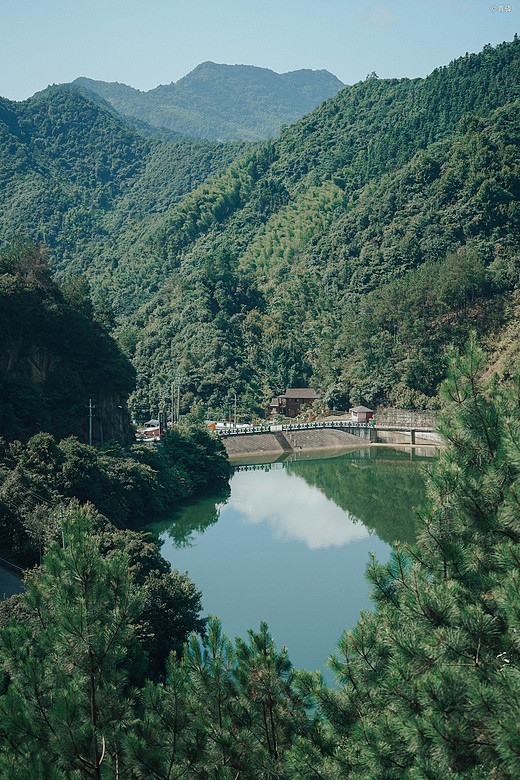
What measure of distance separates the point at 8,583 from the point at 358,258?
197 ft

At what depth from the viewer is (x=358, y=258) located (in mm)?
75750

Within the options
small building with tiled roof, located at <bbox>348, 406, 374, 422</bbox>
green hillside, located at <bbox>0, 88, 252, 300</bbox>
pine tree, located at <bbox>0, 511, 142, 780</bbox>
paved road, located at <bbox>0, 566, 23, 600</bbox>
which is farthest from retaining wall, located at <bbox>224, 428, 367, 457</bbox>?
green hillside, located at <bbox>0, 88, 252, 300</bbox>

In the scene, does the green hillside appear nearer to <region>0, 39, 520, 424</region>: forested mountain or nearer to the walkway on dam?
<region>0, 39, 520, 424</region>: forested mountain

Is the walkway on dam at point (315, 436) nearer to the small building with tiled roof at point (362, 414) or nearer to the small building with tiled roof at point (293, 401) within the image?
the small building with tiled roof at point (362, 414)

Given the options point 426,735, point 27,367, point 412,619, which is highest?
point 27,367

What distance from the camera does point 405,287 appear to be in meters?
63.6

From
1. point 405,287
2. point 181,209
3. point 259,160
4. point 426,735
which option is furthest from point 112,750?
point 259,160

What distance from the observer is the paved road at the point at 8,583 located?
19.2 metres

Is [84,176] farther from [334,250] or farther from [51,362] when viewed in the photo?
[51,362]

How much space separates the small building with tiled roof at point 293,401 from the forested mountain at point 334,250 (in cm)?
161

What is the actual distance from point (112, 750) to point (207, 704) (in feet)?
3.06

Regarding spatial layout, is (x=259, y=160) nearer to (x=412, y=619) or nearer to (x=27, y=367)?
(x=27, y=367)

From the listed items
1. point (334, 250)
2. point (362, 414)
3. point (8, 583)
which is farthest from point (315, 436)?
point (8, 583)

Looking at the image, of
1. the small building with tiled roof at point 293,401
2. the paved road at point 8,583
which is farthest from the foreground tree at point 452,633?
the small building with tiled roof at point 293,401
